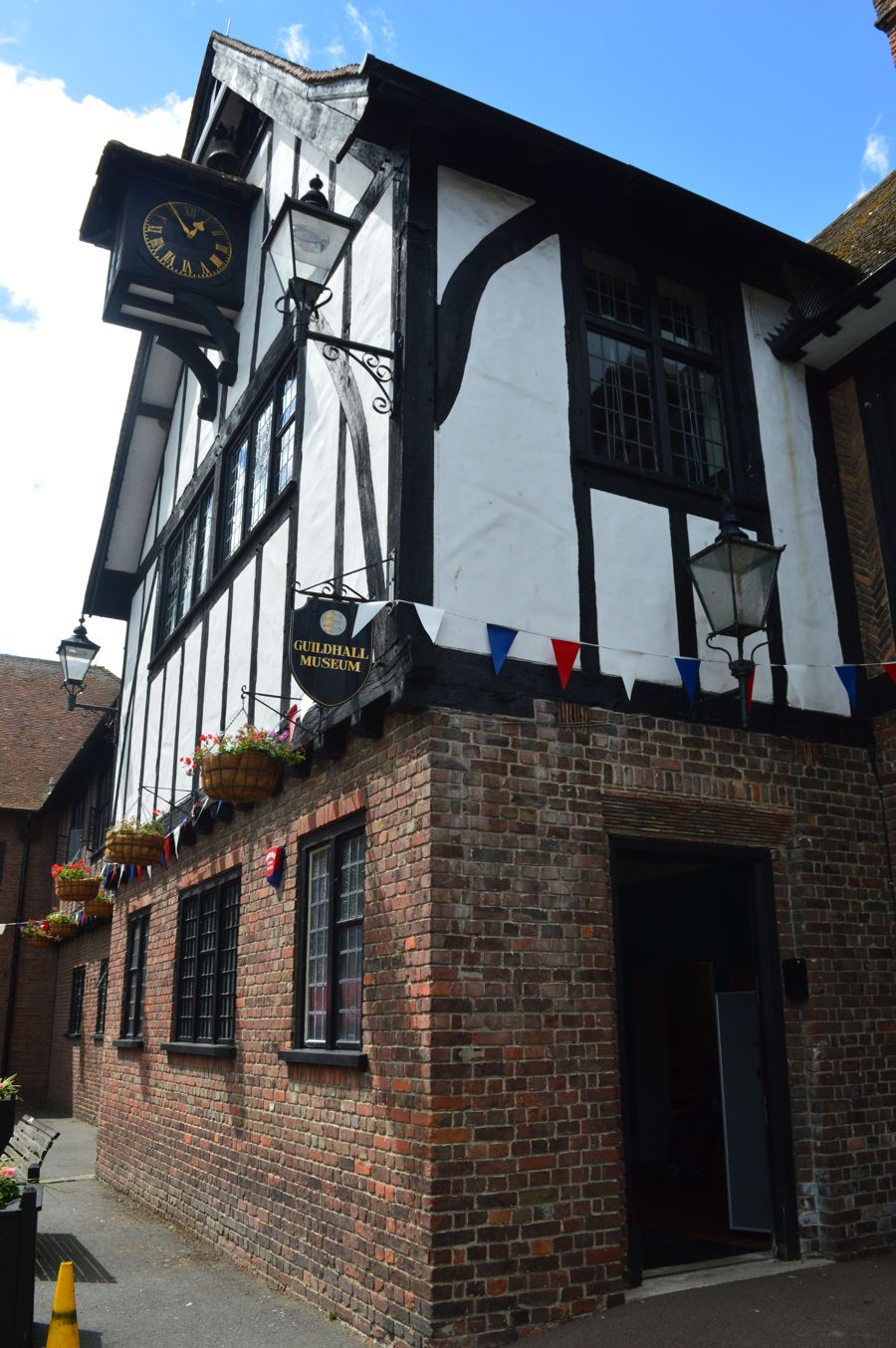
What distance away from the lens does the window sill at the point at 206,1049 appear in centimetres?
858

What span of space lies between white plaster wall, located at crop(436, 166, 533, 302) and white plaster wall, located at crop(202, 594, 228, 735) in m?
4.36

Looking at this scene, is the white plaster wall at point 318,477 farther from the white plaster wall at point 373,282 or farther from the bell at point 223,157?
the bell at point 223,157

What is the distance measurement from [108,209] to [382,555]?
21.8ft

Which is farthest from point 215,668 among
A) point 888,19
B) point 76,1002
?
point 76,1002

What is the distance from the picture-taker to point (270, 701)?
875cm

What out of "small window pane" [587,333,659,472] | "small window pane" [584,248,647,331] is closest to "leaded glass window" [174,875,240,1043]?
"small window pane" [587,333,659,472]

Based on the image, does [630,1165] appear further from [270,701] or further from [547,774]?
[270,701]

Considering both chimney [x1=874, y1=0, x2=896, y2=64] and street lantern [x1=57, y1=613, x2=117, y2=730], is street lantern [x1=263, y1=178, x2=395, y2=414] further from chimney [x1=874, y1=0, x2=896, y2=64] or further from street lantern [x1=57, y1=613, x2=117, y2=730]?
street lantern [x1=57, y1=613, x2=117, y2=730]

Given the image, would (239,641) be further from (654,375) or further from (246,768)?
(654,375)

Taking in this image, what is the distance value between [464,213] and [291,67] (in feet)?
11.1

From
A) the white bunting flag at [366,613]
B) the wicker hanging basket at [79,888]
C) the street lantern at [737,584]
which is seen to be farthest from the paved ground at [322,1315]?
the wicker hanging basket at [79,888]

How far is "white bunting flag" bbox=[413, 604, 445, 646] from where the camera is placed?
20.5 ft

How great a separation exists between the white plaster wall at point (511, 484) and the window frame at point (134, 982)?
732 centimetres

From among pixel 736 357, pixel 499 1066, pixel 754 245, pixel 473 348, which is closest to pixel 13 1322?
pixel 499 1066
